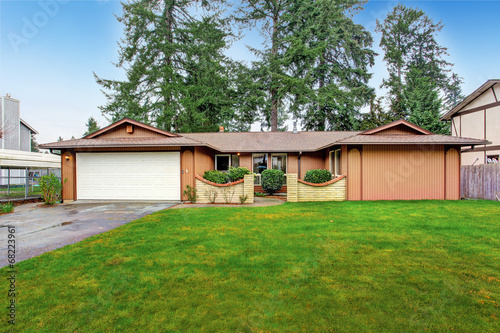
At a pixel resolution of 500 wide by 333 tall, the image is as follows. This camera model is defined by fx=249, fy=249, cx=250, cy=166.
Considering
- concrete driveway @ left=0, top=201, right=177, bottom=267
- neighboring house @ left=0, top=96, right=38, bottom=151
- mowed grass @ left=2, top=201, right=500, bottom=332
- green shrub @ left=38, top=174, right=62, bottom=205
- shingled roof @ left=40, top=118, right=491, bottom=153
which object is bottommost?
concrete driveway @ left=0, top=201, right=177, bottom=267

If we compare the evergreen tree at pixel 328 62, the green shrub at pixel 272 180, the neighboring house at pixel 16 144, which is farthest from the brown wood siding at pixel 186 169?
the evergreen tree at pixel 328 62

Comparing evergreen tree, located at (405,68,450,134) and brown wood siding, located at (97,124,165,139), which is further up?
evergreen tree, located at (405,68,450,134)

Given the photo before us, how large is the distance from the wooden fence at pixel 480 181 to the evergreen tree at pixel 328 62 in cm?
1211

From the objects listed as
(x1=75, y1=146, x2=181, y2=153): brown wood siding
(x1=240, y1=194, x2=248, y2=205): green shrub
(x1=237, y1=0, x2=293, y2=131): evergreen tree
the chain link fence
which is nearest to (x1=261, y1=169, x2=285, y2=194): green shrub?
(x1=240, y1=194, x2=248, y2=205): green shrub

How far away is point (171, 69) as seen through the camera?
21.3 metres

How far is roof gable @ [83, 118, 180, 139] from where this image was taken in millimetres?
12297

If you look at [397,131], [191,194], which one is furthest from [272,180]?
[397,131]

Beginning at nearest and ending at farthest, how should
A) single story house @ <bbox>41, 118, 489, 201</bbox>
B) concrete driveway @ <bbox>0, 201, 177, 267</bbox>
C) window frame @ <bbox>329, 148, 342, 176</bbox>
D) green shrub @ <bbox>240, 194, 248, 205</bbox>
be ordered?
concrete driveway @ <bbox>0, 201, 177, 267</bbox>, green shrub @ <bbox>240, 194, 248, 205</bbox>, single story house @ <bbox>41, 118, 489, 201</bbox>, window frame @ <bbox>329, 148, 342, 176</bbox>

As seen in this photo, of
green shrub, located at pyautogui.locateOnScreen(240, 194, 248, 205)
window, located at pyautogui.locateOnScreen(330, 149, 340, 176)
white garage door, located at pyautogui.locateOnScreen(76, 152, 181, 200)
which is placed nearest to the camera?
green shrub, located at pyautogui.locateOnScreen(240, 194, 248, 205)

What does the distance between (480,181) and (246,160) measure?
11470 mm

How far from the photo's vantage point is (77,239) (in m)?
5.23

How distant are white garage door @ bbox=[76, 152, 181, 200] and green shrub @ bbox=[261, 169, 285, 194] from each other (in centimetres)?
452

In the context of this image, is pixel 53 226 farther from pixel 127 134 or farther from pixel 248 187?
pixel 127 134

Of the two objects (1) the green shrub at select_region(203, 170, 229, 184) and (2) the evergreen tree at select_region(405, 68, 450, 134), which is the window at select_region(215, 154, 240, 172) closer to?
(1) the green shrub at select_region(203, 170, 229, 184)
